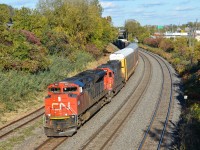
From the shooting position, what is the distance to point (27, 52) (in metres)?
30.4

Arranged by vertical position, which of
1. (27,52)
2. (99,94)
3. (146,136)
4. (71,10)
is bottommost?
(146,136)

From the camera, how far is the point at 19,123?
21109 mm

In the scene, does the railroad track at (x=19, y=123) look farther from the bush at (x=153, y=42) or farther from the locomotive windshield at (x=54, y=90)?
the bush at (x=153, y=42)

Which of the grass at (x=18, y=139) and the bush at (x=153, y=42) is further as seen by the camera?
the bush at (x=153, y=42)

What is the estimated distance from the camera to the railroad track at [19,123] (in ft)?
63.1

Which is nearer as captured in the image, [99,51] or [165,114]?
[165,114]

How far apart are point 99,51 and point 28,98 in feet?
109

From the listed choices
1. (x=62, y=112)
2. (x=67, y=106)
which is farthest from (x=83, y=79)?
(x=62, y=112)

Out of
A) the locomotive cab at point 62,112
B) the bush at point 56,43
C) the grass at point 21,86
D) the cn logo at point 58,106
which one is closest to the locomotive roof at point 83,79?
the locomotive cab at point 62,112

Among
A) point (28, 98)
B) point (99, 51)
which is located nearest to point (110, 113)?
point (28, 98)

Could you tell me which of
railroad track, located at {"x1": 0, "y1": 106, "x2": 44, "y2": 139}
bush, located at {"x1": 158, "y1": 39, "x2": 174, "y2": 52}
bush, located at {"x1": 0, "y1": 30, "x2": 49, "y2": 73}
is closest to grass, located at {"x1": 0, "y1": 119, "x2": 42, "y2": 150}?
railroad track, located at {"x1": 0, "y1": 106, "x2": 44, "y2": 139}

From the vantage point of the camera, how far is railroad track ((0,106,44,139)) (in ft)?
63.1

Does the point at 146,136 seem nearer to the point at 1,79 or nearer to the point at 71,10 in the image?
the point at 1,79

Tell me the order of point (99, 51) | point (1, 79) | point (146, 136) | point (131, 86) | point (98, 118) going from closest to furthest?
point (146, 136), point (98, 118), point (1, 79), point (131, 86), point (99, 51)
